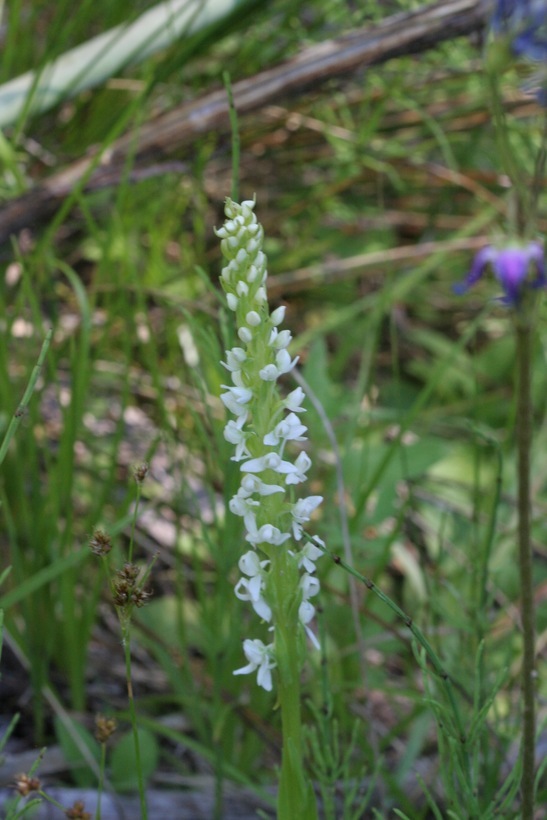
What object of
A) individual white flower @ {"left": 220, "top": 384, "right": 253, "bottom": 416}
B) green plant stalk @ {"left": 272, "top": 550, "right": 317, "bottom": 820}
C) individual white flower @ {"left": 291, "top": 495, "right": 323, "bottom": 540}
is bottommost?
green plant stalk @ {"left": 272, "top": 550, "right": 317, "bottom": 820}

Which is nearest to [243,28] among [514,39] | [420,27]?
[420,27]

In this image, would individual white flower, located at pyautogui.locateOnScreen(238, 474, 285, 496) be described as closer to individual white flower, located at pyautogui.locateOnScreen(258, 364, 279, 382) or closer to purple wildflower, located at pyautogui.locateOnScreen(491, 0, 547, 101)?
individual white flower, located at pyautogui.locateOnScreen(258, 364, 279, 382)

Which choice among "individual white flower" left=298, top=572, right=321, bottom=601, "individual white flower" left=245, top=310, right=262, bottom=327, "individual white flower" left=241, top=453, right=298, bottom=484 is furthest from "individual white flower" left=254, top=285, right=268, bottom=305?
"individual white flower" left=298, top=572, right=321, bottom=601

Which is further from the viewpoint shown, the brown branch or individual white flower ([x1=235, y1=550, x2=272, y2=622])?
the brown branch

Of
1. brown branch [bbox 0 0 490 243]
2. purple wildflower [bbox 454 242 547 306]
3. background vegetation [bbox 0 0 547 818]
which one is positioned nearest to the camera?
purple wildflower [bbox 454 242 547 306]

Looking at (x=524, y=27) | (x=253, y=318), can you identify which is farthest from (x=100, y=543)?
(x=524, y=27)

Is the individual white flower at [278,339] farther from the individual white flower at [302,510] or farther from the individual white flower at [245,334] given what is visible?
the individual white flower at [302,510]

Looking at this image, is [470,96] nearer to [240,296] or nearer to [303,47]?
[303,47]
